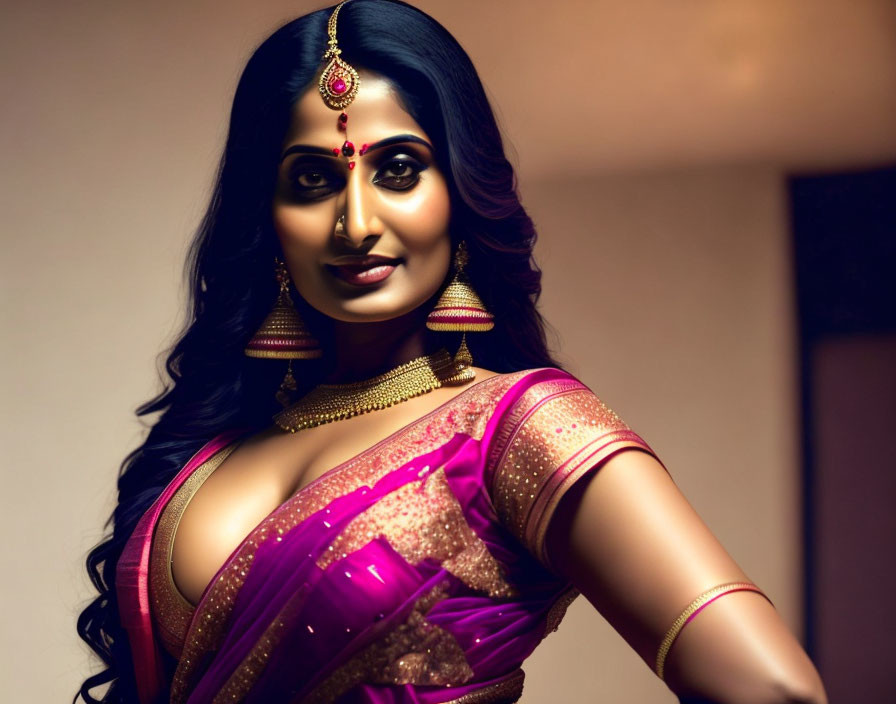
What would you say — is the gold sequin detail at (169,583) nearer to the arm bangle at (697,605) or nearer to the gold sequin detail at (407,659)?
the gold sequin detail at (407,659)

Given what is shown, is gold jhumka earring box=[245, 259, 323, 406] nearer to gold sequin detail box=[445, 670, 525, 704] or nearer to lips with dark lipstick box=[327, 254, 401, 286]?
lips with dark lipstick box=[327, 254, 401, 286]

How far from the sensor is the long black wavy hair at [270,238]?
1.92 metres

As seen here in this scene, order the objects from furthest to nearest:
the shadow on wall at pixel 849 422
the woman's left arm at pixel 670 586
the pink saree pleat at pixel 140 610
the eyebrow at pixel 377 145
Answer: the shadow on wall at pixel 849 422, the pink saree pleat at pixel 140 610, the eyebrow at pixel 377 145, the woman's left arm at pixel 670 586

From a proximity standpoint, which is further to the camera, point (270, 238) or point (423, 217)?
point (270, 238)

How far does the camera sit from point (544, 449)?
1715mm

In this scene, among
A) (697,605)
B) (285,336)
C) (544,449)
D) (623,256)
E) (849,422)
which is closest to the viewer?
(697,605)

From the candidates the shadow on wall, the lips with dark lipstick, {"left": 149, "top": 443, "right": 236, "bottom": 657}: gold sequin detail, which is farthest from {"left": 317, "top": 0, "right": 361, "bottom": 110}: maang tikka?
the shadow on wall

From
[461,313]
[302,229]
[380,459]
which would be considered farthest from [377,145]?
[380,459]

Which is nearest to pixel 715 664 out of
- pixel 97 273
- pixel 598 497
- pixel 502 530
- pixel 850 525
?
pixel 598 497

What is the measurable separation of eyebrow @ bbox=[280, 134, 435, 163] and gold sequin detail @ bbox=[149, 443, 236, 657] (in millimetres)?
532

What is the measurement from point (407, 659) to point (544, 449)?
318 millimetres

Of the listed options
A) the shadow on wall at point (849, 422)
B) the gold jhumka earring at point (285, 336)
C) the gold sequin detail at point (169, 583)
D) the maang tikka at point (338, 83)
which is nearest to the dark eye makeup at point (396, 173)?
the maang tikka at point (338, 83)

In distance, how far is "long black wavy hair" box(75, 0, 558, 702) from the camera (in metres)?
1.92

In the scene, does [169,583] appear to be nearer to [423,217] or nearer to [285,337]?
[285,337]
